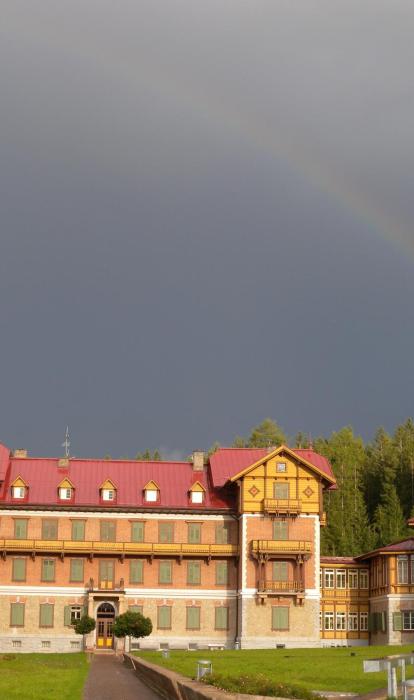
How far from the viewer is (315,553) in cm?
6919

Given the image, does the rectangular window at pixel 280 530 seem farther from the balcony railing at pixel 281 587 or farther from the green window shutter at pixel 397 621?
the green window shutter at pixel 397 621

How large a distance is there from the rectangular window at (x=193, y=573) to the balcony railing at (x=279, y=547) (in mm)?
4549

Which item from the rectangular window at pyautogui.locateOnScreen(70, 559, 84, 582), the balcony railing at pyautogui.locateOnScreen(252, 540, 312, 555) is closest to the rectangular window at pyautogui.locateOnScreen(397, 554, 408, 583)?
the balcony railing at pyautogui.locateOnScreen(252, 540, 312, 555)

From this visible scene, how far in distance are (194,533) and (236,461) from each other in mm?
6332

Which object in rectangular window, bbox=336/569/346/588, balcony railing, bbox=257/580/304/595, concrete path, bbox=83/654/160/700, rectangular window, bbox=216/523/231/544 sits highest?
rectangular window, bbox=216/523/231/544

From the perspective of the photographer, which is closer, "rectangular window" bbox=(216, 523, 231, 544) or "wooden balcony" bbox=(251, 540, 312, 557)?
"wooden balcony" bbox=(251, 540, 312, 557)

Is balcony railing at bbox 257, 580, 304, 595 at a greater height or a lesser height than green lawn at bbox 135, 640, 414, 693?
greater

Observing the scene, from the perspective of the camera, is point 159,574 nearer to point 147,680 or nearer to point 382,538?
point 382,538

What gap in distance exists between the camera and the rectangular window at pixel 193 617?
6919cm

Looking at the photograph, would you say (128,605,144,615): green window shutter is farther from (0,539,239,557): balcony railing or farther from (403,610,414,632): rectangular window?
(403,610,414,632): rectangular window

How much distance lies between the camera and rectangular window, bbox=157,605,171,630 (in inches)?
2719

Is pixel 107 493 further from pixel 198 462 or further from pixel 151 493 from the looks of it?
pixel 198 462

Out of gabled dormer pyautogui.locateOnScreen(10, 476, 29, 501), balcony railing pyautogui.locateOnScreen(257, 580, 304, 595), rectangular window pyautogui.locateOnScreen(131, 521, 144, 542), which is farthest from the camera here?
gabled dormer pyautogui.locateOnScreen(10, 476, 29, 501)

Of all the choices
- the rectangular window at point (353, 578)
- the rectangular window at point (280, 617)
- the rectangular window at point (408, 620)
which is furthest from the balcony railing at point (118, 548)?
the rectangular window at point (408, 620)
